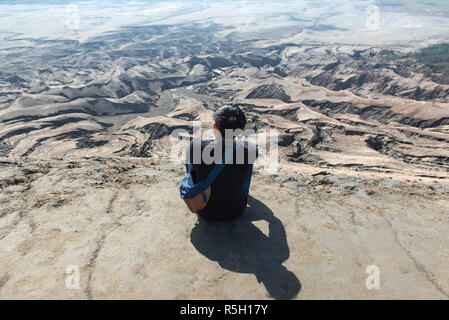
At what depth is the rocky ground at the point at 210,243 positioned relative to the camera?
2.36 metres

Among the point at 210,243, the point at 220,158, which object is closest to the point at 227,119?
the point at 220,158

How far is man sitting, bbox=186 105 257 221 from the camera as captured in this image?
284cm

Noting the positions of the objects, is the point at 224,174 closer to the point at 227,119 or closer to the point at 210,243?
the point at 227,119

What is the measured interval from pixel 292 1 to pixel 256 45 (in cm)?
11582

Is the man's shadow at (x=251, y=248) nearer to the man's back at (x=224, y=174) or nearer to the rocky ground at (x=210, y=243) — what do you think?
the rocky ground at (x=210, y=243)

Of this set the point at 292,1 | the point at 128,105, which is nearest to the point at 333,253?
the point at 128,105

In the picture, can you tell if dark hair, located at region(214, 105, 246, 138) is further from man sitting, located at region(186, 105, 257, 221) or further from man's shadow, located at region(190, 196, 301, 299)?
man's shadow, located at region(190, 196, 301, 299)

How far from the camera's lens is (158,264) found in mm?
2580

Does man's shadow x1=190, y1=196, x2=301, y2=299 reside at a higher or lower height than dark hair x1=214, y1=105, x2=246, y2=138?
lower

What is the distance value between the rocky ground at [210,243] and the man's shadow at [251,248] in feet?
A: 0.04

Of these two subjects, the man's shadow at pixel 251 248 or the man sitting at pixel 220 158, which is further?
the man sitting at pixel 220 158

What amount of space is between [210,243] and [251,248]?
40cm

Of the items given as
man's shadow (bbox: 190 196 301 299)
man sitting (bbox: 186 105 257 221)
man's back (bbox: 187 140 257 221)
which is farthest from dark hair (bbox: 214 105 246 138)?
man's shadow (bbox: 190 196 301 299)

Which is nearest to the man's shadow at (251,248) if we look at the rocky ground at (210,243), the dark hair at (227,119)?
the rocky ground at (210,243)
